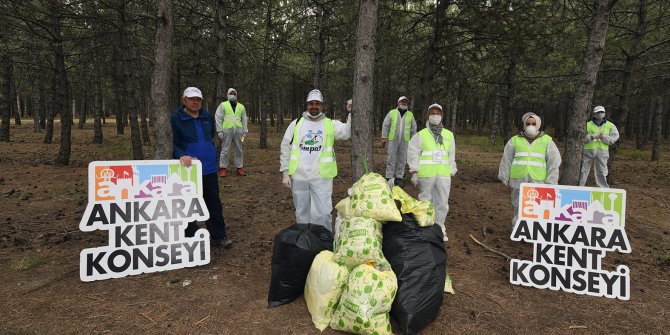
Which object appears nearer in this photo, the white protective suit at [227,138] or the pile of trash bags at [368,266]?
the pile of trash bags at [368,266]

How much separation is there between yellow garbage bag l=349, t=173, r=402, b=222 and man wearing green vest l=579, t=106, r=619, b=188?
23.3 ft

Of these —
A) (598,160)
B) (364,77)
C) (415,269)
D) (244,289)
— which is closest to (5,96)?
(244,289)

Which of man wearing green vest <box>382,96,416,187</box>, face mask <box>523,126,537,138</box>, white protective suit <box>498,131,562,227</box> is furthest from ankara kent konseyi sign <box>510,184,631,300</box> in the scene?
man wearing green vest <box>382,96,416,187</box>

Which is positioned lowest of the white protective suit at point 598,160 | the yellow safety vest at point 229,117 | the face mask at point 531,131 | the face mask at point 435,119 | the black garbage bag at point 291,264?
the black garbage bag at point 291,264

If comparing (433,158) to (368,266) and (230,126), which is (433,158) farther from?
(230,126)

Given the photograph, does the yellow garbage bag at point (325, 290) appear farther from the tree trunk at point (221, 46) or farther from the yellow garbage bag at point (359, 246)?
the tree trunk at point (221, 46)

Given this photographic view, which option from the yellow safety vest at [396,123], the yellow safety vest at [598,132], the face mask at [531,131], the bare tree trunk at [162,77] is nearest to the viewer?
the face mask at [531,131]

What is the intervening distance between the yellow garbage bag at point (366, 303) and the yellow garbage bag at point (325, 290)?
6 cm

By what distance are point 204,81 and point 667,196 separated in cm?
1869

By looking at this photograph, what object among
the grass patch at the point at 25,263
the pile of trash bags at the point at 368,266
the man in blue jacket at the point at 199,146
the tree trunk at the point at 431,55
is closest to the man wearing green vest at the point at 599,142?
the tree trunk at the point at 431,55

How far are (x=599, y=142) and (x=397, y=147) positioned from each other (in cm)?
475

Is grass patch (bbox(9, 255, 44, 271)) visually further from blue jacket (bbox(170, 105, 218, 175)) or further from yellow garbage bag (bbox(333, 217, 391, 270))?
yellow garbage bag (bbox(333, 217, 391, 270))

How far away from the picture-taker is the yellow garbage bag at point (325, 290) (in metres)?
3.03

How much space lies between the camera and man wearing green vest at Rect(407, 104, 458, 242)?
5.02m
